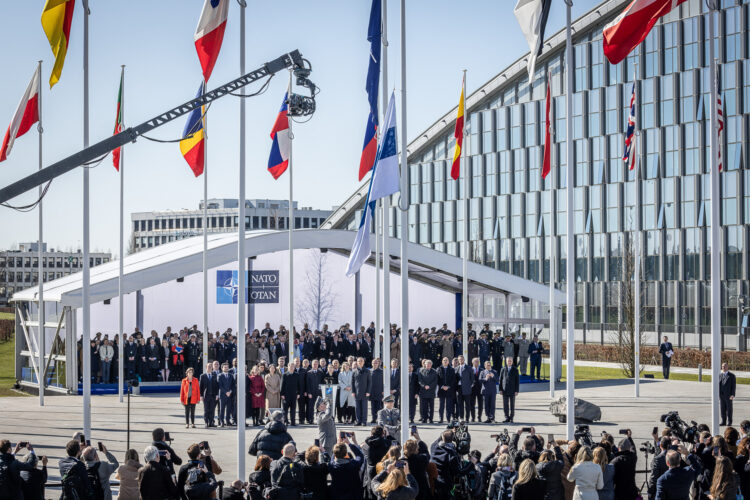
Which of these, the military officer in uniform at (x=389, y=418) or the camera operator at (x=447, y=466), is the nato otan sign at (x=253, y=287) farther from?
the camera operator at (x=447, y=466)

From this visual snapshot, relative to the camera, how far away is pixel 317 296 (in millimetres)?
39594

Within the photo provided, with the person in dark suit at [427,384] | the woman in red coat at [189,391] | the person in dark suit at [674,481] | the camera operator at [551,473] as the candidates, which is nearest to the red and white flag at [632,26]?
the person in dark suit at [674,481]

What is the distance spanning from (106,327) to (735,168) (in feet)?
143

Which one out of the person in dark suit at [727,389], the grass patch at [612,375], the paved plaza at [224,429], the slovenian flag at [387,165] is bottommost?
the grass patch at [612,375]

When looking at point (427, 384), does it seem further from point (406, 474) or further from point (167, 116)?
point (406, 474)

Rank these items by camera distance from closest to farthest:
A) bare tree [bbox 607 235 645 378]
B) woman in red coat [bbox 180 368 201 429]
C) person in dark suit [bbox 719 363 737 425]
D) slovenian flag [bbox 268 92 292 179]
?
slovenian flag [bbox 268 92 292 179] < woman in red coat [bbox 180 368 201 429] < person in dark suit [bbox 719 363 737 425] < bare tree [bbox 607 235 645 378]

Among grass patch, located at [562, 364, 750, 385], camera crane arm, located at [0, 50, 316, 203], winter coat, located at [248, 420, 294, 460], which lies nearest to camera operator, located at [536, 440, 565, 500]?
winter coat, located at [248, 420, 294, 460]

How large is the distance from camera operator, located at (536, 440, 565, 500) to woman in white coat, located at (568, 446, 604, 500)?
0.24 m

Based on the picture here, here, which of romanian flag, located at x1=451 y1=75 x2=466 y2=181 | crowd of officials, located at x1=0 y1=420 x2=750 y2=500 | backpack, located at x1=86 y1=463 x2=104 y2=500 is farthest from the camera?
romanian flag, located at x1=451 y1=75 x2=466 y2=181

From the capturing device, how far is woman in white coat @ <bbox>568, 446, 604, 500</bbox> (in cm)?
1140

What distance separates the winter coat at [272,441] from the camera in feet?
45.4

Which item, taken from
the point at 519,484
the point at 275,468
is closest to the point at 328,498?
the point at 275,468

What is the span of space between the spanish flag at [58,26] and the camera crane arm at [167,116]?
5.06 ft

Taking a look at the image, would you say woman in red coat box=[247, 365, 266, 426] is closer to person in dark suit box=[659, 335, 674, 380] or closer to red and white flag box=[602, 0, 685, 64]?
red and white flag box=[602, 0, 685, 64]
